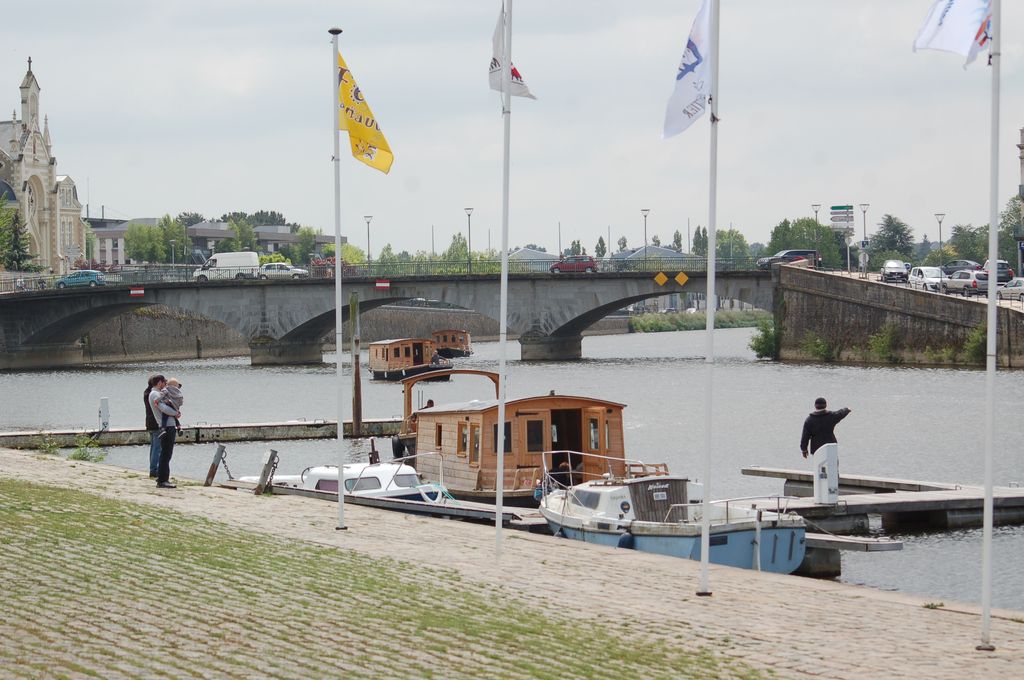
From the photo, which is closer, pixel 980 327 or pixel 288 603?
pixel 288 603

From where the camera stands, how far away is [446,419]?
1286 inches

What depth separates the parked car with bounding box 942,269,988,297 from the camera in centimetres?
8562

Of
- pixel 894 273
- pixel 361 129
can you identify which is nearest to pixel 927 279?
pixel 894 273

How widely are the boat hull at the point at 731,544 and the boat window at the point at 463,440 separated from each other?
30.9ft

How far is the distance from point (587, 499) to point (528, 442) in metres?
6.64

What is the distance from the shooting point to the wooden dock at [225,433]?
149 ft

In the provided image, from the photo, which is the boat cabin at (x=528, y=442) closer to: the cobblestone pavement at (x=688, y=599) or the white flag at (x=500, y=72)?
the cobblestone pavement at (x=688, y=599)

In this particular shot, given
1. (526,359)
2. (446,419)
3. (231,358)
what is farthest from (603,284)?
(446,419)

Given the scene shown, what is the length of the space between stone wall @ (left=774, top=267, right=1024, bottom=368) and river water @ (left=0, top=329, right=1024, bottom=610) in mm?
2528

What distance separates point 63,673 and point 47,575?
451 cm

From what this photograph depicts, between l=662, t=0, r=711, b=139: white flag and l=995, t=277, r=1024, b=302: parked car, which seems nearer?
l=662, t=0, r=711, b=139: white flag

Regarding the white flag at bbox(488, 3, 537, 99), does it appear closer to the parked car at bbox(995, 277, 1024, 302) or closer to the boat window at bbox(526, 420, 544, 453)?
the boat window at bbox(526, 420, 544, 453)

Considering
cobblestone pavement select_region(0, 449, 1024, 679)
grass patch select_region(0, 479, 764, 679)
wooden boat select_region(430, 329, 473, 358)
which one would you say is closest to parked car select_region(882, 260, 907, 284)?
wooden boat select_region(430, 329, 473, 358)

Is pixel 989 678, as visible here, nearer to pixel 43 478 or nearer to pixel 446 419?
pixel 43 478
